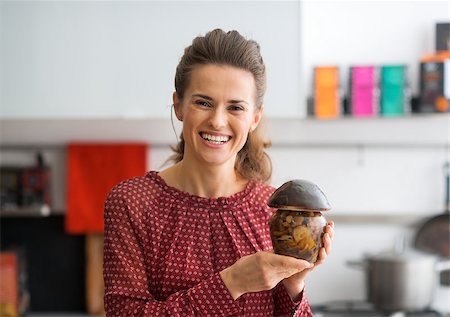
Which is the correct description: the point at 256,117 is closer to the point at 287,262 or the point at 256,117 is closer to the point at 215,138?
the point at 215,138

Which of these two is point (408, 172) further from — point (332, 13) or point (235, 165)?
point (235, 165)

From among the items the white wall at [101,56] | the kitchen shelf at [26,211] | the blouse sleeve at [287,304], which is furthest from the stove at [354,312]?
the blouse sleeve at [287,304]

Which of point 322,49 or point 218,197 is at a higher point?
point 322,49

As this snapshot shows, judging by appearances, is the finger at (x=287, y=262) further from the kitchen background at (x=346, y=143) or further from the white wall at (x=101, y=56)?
the kitchen background at (x=346, y=143)

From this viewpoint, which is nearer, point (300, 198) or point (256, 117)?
point (300, 198)

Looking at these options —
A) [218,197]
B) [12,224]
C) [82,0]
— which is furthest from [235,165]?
[12,224]

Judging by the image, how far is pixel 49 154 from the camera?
238 cm

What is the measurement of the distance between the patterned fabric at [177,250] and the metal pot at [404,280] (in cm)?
117

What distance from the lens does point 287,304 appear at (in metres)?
0.95

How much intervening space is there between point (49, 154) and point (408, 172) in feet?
3.77

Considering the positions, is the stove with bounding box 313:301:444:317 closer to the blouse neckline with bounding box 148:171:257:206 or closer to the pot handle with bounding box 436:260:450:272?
the pot handle with bounding box 436:260:450:272

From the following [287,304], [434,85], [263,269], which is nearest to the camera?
[263,269]

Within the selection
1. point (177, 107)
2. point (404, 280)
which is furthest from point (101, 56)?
point (177, 107)

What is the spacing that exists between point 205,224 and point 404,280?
4.08 feet
